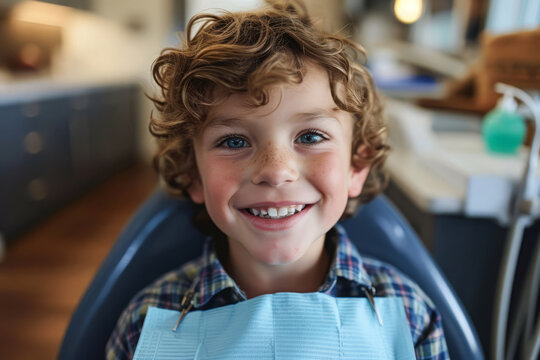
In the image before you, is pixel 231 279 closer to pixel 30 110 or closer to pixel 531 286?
pixel 531 286

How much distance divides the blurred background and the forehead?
0.63 ft

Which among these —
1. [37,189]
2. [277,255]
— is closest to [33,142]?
[37,189]

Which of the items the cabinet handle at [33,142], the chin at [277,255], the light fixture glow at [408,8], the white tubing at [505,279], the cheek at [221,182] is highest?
the light fixture glow at [408,8]

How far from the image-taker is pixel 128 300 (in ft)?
2.86

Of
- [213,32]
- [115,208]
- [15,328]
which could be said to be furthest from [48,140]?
[213,32]

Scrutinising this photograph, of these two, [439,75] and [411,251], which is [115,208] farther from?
[411,251]

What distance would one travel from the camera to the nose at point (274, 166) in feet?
2.18

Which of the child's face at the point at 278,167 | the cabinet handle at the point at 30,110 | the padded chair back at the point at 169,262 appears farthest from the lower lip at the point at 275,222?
the cabinet handle at the point at 30,110

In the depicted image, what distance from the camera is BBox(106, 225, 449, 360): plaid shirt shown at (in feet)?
2.53

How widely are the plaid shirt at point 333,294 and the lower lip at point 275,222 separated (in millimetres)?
122

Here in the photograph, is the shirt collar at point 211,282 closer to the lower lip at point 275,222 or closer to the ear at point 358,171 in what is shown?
the lower lip at point 275,222

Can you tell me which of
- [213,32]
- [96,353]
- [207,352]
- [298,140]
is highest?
[213,32]

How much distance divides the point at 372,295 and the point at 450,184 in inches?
17.3

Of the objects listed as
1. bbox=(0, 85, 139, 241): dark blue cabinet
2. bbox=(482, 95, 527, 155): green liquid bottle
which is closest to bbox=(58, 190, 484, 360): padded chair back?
bbox=(482, 95, 527, 155): green liquid bottle
